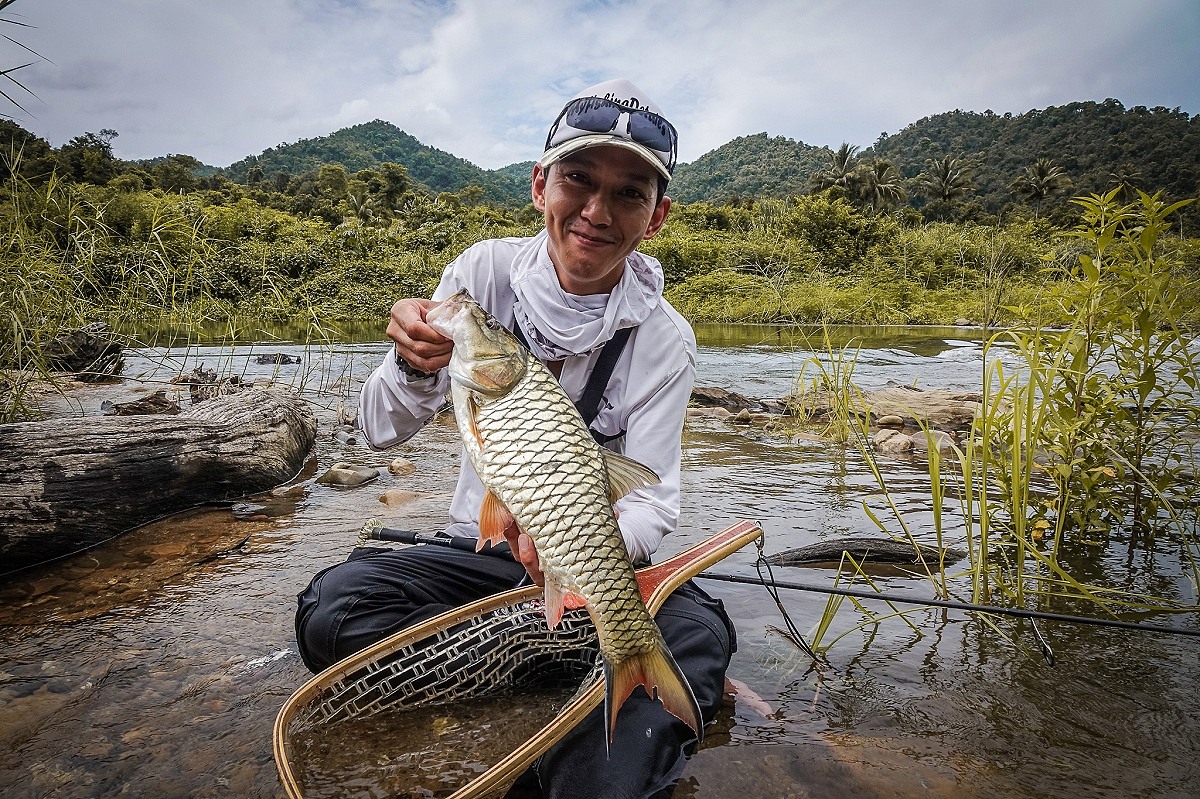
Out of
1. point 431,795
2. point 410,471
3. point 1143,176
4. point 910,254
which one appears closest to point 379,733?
point 431,795

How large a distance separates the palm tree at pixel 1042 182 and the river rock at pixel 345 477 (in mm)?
65883

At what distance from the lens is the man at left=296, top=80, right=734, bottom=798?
1990 mm

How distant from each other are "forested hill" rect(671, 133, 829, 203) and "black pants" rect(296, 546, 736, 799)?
9551 cm

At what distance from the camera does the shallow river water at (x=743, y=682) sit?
191cm

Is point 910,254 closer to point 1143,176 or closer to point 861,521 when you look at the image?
point 1143,176

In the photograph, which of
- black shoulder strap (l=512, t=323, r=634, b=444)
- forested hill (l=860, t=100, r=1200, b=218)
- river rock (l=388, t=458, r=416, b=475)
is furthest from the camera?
forested hill (l=860, t=100, r=1200, b=218)

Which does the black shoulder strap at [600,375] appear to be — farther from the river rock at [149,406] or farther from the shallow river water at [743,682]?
the river rock at [149,406]

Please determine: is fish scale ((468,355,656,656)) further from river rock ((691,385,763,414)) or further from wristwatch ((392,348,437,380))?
river rock ((691,385,763,414))

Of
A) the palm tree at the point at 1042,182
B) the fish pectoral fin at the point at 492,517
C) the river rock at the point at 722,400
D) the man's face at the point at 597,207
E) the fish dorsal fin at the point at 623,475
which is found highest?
the palm tree at the point at 1042,182

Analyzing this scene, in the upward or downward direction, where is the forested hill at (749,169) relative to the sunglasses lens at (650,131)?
upward

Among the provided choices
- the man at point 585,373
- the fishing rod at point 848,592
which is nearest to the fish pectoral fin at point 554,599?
the man at point 585,373

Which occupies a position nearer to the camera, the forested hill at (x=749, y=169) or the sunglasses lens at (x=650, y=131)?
the sunglasses lens at (x=650, y=131)

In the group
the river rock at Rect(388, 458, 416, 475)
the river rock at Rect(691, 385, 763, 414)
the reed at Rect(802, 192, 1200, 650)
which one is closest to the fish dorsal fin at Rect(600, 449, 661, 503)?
the reed at Rect(802, 192, 1200, 650)

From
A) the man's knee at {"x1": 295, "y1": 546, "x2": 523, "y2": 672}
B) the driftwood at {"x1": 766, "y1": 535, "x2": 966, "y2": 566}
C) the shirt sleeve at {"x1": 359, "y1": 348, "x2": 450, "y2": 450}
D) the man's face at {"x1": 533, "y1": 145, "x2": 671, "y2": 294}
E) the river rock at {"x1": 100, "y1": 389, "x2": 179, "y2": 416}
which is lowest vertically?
the driftwood at {"x1": 766, "y1": 535, "x2": 966, "y2": 566}
